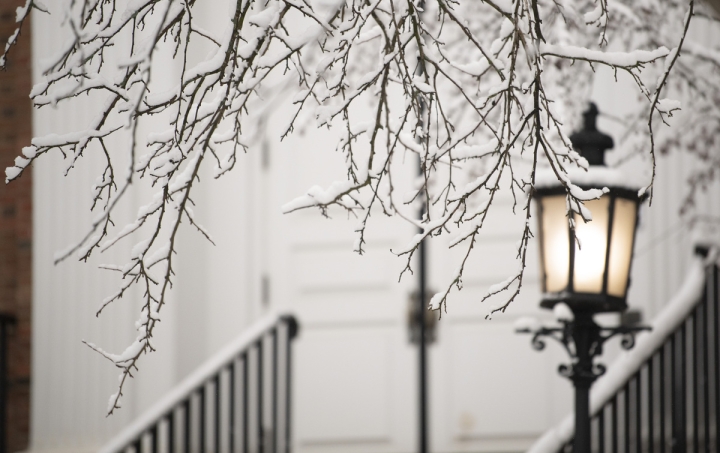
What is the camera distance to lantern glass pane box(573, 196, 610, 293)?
2385 millimetres

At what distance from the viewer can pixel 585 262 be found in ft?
7.84

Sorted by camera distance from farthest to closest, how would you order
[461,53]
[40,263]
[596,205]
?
[40,263] → [461,53] → [596,205]

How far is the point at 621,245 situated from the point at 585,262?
0.14 meters

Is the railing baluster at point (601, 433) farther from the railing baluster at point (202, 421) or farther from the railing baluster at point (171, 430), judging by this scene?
the railing baluster at point (171, 430)

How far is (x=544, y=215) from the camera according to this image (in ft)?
8.12

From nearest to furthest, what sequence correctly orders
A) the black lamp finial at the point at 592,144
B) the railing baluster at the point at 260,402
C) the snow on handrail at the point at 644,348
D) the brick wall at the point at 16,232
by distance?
the black lamp finial at the point at 592,144 → the snow on handrail at the point at 644,348 → the railing baluster at the point at 260,402 → the brick wall at the point at 16,232

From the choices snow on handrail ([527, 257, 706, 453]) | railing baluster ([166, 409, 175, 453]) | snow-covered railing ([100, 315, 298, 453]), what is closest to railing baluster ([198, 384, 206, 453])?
snow-covered railing ([100, 315, 298, 453])

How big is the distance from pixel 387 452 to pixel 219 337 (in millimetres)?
1220

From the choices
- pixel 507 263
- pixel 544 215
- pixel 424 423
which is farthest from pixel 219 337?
pixel 544 215

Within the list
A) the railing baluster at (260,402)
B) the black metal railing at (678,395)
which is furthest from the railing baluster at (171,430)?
the black metal railing at (678,395)

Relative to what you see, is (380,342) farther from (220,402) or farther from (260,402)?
(220,402)

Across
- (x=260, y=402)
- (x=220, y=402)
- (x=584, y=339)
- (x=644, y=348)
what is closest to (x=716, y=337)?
(x=644, y=348)

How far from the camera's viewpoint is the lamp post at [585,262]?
2389 millimetres

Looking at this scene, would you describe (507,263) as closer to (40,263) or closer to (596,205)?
(596,205)
